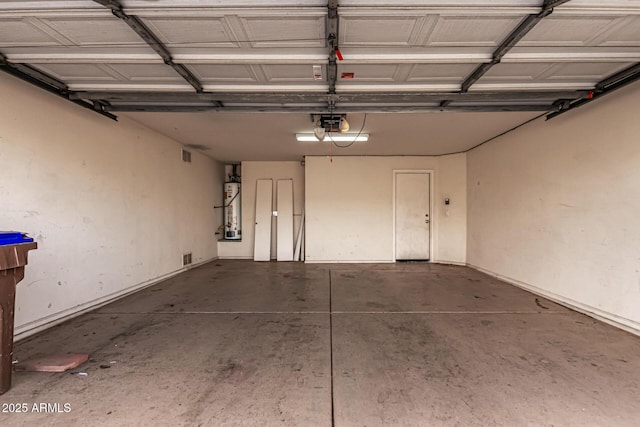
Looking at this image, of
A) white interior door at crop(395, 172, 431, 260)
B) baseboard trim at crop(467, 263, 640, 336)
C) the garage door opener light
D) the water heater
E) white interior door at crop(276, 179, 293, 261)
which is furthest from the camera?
the water heater

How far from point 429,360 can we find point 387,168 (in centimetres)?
474

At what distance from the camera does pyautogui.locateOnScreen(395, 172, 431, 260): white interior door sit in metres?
6.37

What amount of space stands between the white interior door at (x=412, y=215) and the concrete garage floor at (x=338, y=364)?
256 centimetres

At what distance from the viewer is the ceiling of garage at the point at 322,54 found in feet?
5.70

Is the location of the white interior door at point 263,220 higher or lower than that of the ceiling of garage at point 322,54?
lower

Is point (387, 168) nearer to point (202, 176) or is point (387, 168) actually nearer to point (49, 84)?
point (202, 176)

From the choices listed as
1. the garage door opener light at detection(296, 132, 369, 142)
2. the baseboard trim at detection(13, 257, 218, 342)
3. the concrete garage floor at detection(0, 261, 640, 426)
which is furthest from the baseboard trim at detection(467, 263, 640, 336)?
the baseboard trim at detection(13, 257, 218, 342)

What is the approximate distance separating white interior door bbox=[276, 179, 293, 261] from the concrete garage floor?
2.92m

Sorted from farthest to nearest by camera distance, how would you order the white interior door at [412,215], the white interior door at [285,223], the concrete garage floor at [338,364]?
the white interior door at [285,223]
the white interior door at [412,215]
the concrete garage floor at [338,364]

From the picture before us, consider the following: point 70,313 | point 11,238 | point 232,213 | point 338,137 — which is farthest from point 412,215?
point 11,238

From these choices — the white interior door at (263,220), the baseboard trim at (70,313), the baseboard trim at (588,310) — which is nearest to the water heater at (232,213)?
the white interior door at (263,220)

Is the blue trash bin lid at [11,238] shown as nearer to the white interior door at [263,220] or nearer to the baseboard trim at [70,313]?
the baseboard trim at [70,313]

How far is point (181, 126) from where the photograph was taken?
4148 millimetres

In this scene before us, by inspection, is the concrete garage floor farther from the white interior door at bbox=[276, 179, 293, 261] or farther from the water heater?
the water heater
